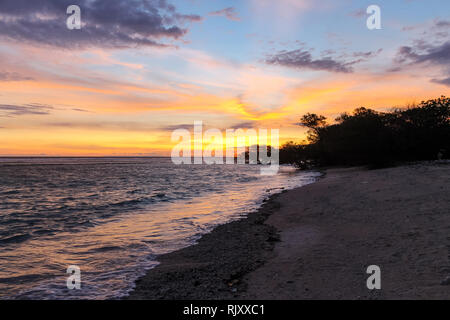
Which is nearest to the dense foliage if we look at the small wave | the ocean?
the ocean

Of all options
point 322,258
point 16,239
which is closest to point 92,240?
point 16,239

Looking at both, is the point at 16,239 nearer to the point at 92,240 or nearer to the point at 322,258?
the point at 92,240

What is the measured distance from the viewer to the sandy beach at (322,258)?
19.1 feet

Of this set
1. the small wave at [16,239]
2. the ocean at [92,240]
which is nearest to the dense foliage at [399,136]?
the ocean at [92,240]

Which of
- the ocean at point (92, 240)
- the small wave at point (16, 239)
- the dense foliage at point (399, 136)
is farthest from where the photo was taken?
the dense foliage at point (399, 136)

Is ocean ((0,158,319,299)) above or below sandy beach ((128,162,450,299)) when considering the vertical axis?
below

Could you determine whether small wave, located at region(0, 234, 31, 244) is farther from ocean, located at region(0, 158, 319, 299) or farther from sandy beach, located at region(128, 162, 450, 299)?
sandy beach, located at region(128, 162, 450, 299)

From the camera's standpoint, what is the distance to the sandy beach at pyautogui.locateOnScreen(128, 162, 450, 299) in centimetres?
584

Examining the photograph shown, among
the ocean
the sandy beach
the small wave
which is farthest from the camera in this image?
the small wave

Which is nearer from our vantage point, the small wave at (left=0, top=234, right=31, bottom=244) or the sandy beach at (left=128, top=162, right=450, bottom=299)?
the sandy beach at (left=128, top=162, right=450, bottom=299)

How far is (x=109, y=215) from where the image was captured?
17.9 metres

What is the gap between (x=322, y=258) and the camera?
7.62 m

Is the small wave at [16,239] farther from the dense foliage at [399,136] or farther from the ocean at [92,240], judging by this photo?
the dense foliage at [399,136]
